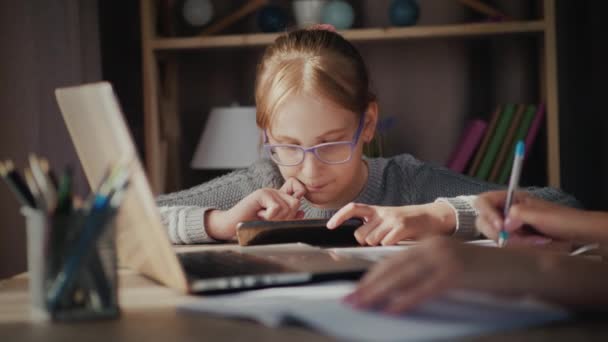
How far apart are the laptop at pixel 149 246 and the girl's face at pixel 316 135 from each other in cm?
61

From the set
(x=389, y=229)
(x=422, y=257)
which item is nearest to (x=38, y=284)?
(x=422, y=257)

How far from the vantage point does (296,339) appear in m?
0.64

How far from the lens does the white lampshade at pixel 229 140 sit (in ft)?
9.86

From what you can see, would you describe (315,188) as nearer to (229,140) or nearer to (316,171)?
(316,171)

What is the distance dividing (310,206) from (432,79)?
158 cm

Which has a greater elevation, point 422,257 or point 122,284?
point 422,257

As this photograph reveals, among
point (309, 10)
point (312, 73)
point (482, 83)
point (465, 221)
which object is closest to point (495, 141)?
point (482, 83)

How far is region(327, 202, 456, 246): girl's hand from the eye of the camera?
127 centimetres

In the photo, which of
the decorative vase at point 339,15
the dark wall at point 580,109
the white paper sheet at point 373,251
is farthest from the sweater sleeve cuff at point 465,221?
the dark wall at point 580,109

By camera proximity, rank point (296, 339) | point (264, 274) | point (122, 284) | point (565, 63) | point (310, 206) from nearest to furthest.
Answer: point (296, 339) → point (264, 274) → point (122, 284) → point (310, 206) → point (565, 63)

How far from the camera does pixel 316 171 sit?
168 centimetres

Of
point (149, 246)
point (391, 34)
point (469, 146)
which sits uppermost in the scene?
point (391, 34)

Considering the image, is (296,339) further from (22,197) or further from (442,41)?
(442,41)

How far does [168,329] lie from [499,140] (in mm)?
2476
